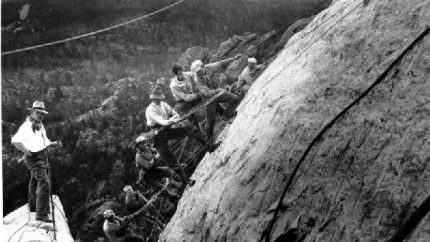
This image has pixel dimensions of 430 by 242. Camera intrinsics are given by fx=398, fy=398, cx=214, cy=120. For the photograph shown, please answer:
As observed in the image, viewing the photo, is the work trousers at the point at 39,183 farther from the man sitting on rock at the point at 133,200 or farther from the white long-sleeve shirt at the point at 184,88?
A: the white long-sleeve shirt at the point at 184,88

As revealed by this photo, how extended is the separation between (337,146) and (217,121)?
3.73m

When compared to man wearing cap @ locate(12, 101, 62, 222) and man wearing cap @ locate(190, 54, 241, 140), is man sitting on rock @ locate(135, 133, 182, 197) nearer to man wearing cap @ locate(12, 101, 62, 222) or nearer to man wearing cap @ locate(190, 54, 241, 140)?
man wearing cap @ locate(190, 54, 241, 140)

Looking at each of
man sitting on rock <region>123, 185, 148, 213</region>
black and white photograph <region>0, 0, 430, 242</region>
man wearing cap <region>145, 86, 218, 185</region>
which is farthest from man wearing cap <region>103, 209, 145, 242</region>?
man wearing cap <region>145, 86, 218, 185</region>

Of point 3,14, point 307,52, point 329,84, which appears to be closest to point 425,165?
point 329,84

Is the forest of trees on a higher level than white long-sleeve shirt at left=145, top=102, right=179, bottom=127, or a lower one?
higher

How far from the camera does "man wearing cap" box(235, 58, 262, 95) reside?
8203 mm

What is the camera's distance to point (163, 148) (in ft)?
22.5

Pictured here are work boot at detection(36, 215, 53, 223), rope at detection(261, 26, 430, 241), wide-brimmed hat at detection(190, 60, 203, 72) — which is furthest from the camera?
wide-brimmed hat at detection(190, 60, 203, 72)

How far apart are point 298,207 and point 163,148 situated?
3.24 metres

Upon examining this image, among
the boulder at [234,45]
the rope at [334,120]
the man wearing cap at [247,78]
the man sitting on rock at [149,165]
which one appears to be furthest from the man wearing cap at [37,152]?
the boulder at [234,45]

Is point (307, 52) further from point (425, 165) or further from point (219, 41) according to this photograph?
point (219, 41)

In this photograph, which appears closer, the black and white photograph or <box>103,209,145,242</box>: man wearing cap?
the black and white photograph

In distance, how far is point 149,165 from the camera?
722cm

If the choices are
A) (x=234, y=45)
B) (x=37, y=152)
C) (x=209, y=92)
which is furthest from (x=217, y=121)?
(x=37, y=152)
